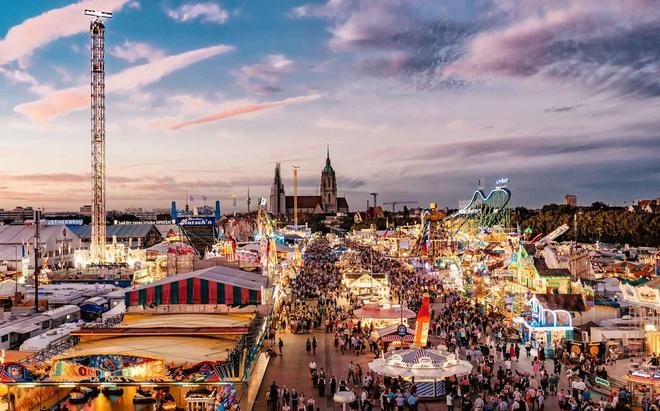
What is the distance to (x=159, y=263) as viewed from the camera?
3512 centimetres

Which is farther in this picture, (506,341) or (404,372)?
(506,341)

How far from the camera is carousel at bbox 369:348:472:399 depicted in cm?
2112

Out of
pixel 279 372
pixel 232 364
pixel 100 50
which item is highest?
pixel 100 50

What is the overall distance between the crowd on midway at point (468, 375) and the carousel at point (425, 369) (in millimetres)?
392

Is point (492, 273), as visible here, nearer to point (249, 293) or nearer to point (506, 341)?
point (506, 341)

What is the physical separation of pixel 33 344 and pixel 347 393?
13.5 meters

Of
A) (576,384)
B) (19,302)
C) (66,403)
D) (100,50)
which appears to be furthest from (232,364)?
(100,50)

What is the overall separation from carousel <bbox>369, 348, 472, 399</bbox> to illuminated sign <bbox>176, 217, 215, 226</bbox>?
26633 mm

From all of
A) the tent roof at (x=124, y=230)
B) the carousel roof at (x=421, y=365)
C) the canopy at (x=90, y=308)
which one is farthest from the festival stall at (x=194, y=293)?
the tent roof at (x=124, y=230)

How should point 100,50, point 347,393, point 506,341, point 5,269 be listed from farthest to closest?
point 100,50 → point 5,269 → point 506,341 → point 347,393

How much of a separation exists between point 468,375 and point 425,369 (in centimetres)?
256

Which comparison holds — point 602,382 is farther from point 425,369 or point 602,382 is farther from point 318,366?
→ point 318,366

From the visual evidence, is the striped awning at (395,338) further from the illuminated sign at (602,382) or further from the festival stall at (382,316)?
the illuminated sign at (602,382)

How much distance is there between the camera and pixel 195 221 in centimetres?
4612
